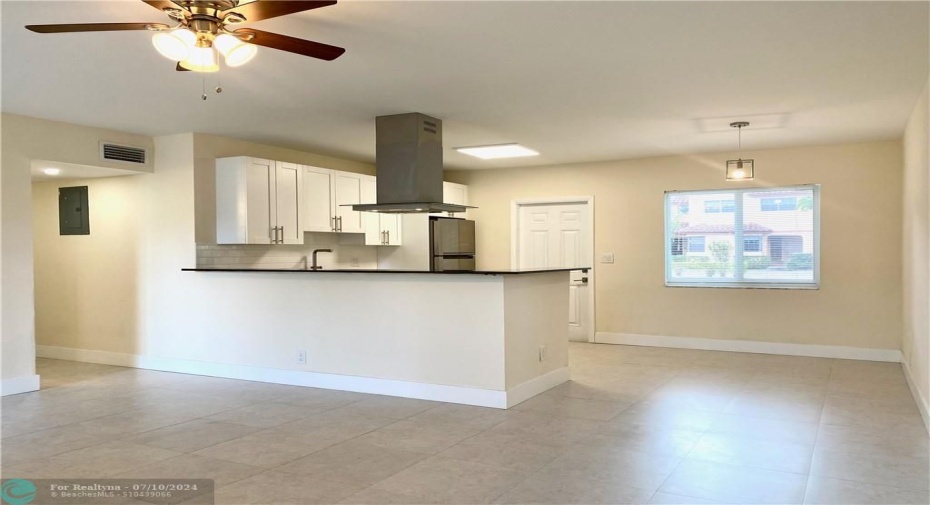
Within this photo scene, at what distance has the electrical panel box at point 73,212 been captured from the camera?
6.98 meters

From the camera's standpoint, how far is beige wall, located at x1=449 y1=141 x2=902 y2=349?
6.72 meters

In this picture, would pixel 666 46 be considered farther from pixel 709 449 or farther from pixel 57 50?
pixel 57 50

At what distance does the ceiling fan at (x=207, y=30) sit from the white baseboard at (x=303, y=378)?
2837 mm

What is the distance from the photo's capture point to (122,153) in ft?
20.2

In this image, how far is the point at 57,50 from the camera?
3.67 m

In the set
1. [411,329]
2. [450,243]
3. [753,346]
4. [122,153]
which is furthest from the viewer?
[450,243]

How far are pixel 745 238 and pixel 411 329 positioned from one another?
4.40 meters

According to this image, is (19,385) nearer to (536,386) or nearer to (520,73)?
(536,386)

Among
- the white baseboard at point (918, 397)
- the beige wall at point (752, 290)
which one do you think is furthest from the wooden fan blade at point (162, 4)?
the beige wall at point (752, 290)

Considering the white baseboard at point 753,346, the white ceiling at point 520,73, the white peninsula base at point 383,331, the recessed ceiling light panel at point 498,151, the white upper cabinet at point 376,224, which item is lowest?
the white baseboard at point 753,346

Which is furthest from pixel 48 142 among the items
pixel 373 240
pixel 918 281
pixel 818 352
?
pixel 818 352

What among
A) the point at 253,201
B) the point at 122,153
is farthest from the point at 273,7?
the point at 122,153

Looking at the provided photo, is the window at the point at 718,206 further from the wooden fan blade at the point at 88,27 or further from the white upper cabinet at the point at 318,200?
the wooden fan blade at the point at 88,27

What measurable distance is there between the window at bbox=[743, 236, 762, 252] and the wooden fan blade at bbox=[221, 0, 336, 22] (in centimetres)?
622
